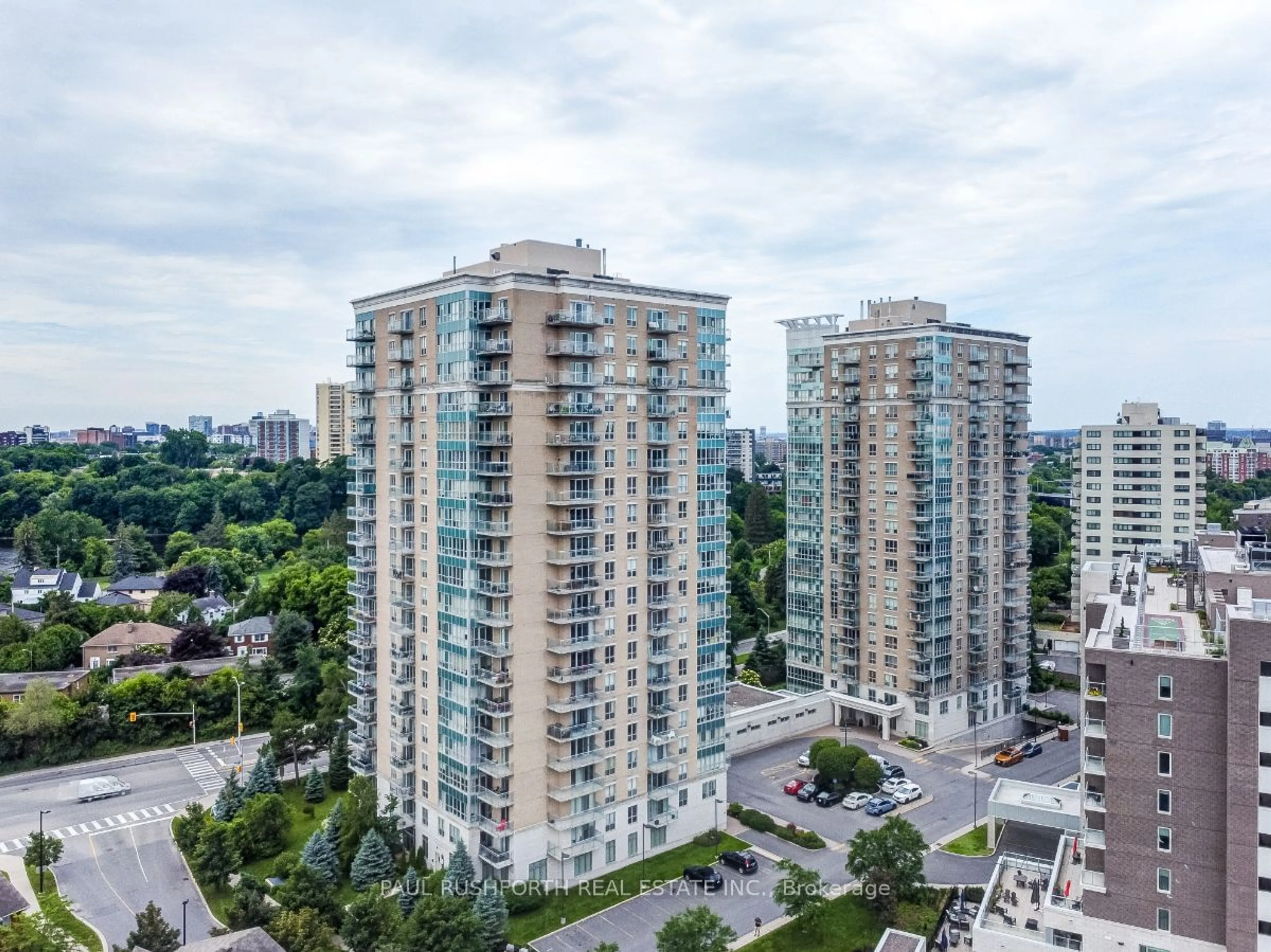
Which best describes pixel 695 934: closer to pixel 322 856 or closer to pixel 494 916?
pixel 494 916

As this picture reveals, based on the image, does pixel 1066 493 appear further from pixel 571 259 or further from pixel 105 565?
pixel 105 565

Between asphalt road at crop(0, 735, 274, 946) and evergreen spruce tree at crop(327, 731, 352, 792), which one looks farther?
evergreen spruce tree at crop(327, 731, 352, 792)

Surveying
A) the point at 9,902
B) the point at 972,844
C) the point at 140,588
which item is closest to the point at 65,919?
the point at 9,902

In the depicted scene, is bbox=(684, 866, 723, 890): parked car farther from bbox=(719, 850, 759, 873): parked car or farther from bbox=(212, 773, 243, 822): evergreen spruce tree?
bbox=(212, 773, 243, 822): evergreen spruce tree

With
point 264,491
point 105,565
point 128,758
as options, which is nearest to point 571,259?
point 128,758

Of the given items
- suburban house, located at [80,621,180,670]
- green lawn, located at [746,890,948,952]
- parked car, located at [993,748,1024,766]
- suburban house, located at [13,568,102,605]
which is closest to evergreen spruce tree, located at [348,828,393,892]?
green lawn, located at [746,890,948,952]

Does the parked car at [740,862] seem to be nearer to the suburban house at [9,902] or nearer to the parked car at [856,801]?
the parked car at [856,801]

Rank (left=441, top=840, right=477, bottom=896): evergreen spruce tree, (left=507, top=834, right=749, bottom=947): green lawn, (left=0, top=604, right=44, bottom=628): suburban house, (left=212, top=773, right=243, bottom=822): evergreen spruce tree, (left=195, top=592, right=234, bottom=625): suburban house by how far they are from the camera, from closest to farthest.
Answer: (left=507, top=834, right=749, bottom=947): green lawn, (left=441, top=840, right=477, bottom=896): evergreen spruce tree, (left=212, top=773, right=243, bottom=822): evergreen spruce tree, (left=0, top=604, right=44, bottom=628): suburban house, (left=195, top=592, right=234, bottom=625): suburban house
